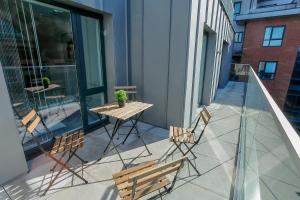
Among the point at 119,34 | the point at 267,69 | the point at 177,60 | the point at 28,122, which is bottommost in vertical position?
the point at 28,122

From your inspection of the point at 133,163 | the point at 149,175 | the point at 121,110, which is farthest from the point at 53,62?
the point at 149,175

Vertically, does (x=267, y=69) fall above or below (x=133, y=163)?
above

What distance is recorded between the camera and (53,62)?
3344 mm

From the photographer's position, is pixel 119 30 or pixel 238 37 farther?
pixel 238 37

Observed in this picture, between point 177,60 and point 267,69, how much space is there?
1536 centimetres

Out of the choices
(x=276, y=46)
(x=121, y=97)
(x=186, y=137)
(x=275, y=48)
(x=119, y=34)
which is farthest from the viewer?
(x=275, y=48)

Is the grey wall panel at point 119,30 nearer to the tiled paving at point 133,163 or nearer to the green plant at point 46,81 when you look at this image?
the green plant at point 46,81

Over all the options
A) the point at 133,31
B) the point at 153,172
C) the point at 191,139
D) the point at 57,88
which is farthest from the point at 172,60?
the point at 153,172

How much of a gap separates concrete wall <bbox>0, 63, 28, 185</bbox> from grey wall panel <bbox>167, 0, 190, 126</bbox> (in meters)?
2.92

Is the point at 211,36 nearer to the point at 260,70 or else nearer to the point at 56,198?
the point at 56,198

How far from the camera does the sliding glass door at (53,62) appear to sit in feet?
8.77

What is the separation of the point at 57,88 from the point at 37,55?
804 millimetres

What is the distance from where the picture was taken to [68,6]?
10.3 feet

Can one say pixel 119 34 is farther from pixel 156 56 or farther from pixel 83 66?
pixel 83 66
